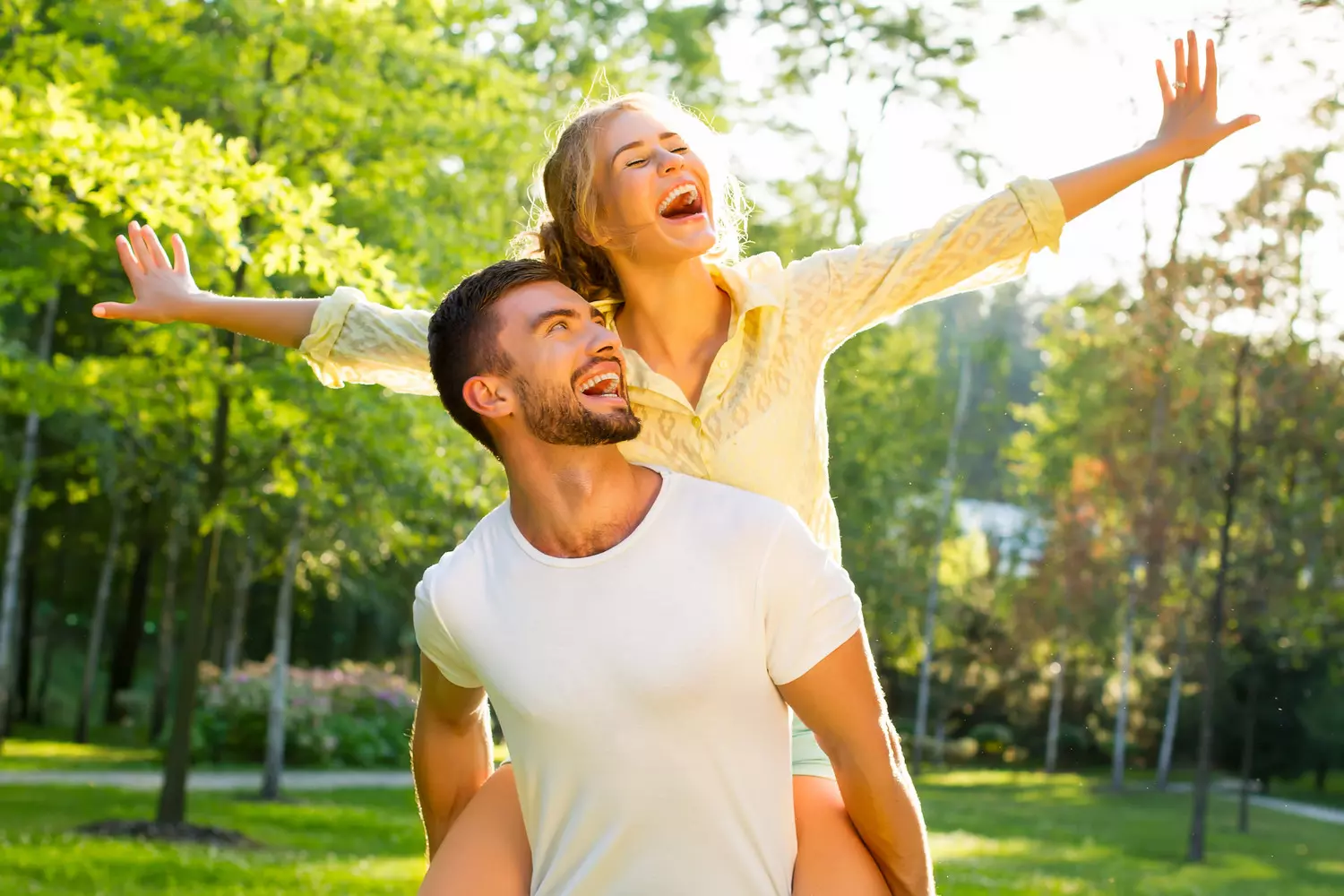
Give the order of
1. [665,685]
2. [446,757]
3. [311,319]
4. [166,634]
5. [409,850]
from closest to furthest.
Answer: [665,685], [446,757], [311,319], [409,850], [166,634]

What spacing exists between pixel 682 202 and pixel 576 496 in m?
0.79

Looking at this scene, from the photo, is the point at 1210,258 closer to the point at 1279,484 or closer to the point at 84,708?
the point at 1279,484

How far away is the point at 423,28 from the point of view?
39.4 ft

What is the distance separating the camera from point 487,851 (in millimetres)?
2523

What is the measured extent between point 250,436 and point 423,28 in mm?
3702

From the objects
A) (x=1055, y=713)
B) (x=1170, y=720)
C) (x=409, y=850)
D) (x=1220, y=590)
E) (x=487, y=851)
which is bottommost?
(x=409, y=850)

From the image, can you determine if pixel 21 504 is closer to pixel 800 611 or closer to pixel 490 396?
pixel 490 396

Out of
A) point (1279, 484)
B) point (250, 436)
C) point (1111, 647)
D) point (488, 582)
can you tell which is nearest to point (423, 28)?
point (250, 436)

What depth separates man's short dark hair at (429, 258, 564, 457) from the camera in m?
2.55

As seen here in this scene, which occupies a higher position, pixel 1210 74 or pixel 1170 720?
pixel 1210 74

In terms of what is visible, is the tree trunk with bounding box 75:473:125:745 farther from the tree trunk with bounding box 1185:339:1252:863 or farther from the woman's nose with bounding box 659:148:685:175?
the woman's nose with bounding box 659:148:685:175

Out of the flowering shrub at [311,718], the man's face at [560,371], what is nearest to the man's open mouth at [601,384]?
the man's face at [560,371]

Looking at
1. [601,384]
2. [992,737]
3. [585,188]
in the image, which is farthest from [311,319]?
[992,737]

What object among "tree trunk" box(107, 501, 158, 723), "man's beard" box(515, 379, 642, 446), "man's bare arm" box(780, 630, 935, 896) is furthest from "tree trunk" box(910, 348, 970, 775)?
"man's beard" box(515, 379, 642, 446)
